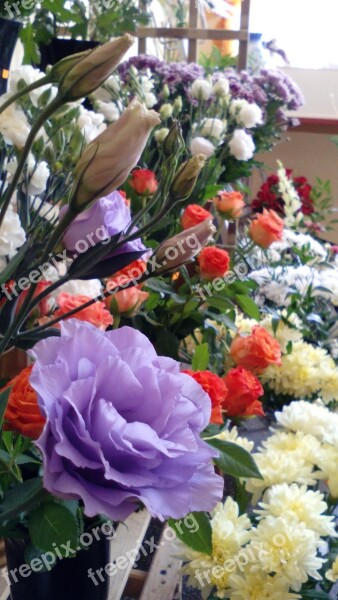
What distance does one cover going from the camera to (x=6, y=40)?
25.1 inches

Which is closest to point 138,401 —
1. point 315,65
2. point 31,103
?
point 31,103

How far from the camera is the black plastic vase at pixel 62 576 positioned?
0.49 metres

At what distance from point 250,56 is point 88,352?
88.3 inches

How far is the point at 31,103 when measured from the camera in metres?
0.71

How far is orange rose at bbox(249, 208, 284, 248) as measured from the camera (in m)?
0.98

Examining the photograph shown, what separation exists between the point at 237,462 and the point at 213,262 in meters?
0.35

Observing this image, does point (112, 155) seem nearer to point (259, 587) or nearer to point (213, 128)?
point (259, 587)

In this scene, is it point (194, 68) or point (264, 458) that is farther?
point (194, 68)

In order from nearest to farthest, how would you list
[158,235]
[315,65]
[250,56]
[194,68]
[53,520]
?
1. [53,520]
2. [158,235]
3. [194,68]
4. [250,56]
5. [315,65]

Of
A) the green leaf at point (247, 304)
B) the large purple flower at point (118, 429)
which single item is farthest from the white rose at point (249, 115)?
the large purple flower at point (118, 429)

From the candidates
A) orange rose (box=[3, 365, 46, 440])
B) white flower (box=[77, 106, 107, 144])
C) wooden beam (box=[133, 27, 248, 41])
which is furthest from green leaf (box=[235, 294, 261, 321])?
wooden beam (box=[133, 27, 248, 41])

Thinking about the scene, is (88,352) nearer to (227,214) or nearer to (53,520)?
(53,520)

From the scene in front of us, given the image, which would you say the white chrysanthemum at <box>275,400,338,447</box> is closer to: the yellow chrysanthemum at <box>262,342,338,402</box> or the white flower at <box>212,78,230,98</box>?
the yellow chrysanthemum at <box>262,342,338,402</box>

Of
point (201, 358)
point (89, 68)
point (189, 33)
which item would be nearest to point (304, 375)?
point (201, 358)
